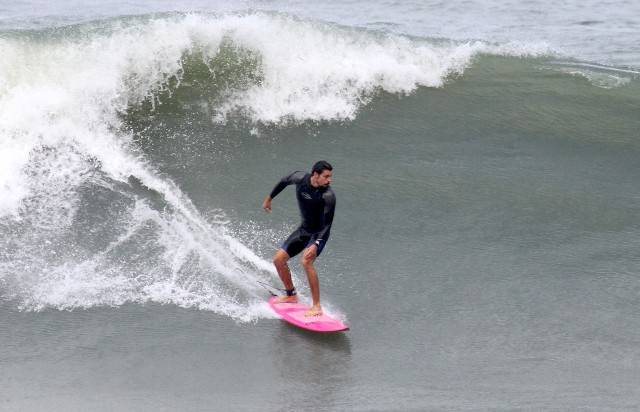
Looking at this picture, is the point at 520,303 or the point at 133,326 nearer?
the point at 133,326

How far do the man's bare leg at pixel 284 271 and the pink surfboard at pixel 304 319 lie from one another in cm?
8

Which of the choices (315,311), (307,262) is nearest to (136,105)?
(307,262)

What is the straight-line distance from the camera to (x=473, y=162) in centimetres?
1000

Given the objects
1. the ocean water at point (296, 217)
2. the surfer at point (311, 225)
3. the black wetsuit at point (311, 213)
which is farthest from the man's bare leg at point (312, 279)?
the ocean water at point (296, 217)

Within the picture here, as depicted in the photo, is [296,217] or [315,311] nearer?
[315,311]

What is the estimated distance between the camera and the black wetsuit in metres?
6.72

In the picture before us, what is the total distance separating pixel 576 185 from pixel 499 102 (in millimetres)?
2469

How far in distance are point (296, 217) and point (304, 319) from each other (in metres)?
2.11

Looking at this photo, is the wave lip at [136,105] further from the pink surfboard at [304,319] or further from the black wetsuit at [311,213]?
the black wetsuit at [311,213]

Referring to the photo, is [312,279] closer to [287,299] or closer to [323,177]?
[287,299]

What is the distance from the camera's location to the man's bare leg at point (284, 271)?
6.97m

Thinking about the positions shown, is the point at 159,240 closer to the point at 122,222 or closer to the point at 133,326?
the point at 122,222

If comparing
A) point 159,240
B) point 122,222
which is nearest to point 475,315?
point 159,240

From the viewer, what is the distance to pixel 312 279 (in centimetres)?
667
